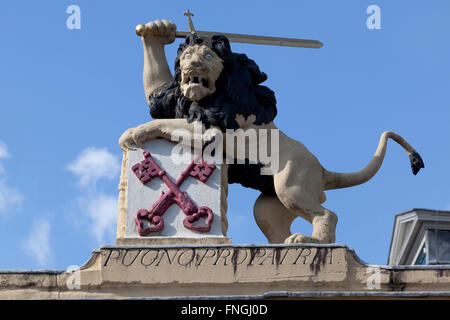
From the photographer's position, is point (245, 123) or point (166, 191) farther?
point (245, 123)

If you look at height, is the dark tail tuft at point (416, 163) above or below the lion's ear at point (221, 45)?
below

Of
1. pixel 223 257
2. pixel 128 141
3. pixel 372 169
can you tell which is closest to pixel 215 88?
pixel 128 141

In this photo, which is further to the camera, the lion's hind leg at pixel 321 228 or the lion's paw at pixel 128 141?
the lion's paw at pixel 128 141

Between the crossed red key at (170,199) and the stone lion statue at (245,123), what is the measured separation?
399mm

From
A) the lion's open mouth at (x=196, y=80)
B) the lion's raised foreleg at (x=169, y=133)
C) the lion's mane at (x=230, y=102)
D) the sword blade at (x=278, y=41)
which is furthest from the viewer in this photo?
the sword blade at (x=278, y=41)

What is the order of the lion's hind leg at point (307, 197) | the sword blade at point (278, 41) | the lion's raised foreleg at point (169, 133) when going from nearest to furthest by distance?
1. the lion's hind leg at point (307, 197)
2. the lion's raised foreleg at point (169, 133)
3. the sword blade at point (278, 41)

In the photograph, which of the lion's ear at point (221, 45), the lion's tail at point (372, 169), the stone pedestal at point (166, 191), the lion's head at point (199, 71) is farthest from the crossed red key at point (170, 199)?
the lion's tail at point (372, 169)

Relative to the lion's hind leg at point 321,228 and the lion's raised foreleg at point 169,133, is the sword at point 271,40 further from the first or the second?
the lion's hind leg at point 321,228

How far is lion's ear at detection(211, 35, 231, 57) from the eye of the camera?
1809 centimetres

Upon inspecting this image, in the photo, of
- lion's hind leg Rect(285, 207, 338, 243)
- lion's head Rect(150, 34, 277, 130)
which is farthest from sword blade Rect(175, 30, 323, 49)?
lion's hind leg Rect(285, 207, 338, 243)

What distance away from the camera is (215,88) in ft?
59.1

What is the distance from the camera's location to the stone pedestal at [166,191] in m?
17.0

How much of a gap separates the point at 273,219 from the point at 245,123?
4.23 feet

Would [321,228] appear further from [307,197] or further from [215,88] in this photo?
[215,88]
